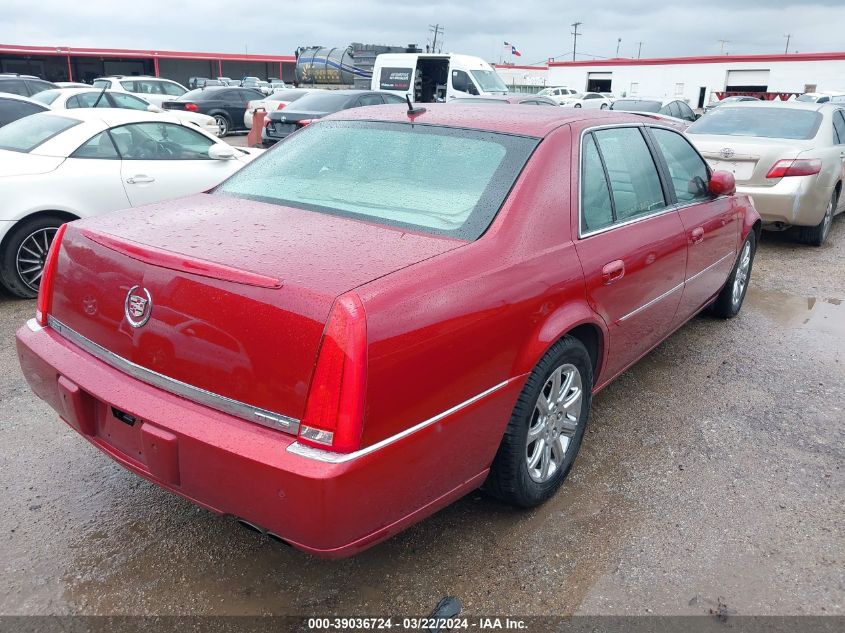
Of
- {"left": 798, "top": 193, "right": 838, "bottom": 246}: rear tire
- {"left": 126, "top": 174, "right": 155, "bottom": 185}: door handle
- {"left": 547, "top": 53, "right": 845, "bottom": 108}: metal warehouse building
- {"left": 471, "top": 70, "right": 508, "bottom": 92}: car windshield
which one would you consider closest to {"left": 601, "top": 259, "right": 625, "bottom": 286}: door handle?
{"left": 126, "top": 174, "right": 155, "bottom": 185}: door handle

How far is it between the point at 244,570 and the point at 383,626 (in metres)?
0.57

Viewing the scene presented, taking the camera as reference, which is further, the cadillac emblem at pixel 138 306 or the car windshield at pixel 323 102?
the car windshield at pixel 323 102

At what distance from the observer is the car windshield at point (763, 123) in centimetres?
748

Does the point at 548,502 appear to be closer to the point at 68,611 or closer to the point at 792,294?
the point at 68,611

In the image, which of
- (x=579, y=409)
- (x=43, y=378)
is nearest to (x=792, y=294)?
Answer: (x=579, y=409)

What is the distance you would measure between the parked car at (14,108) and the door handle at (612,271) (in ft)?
26.2

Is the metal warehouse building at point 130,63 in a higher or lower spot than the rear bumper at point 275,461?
higher

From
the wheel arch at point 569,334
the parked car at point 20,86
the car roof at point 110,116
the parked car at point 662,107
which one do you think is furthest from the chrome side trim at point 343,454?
the parked car at point 662,107

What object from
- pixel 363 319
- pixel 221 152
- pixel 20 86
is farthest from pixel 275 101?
pixel 363 319

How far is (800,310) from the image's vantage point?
559 centimetres

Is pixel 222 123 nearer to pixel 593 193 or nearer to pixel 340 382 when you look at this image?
pixel 593 193

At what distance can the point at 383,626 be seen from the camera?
2.24 meters

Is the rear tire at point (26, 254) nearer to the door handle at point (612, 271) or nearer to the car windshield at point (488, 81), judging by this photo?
the door handle at point (612, 271)

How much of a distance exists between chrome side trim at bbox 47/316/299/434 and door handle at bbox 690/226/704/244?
271 centimetres
